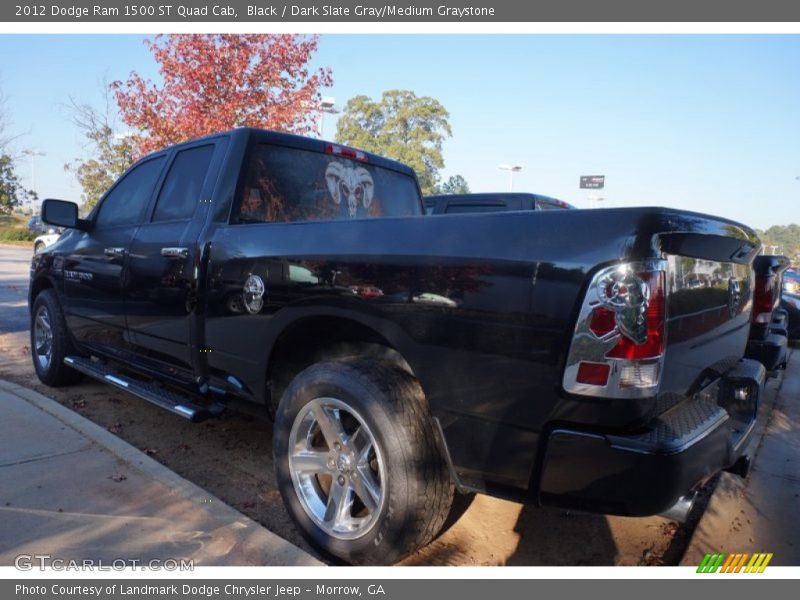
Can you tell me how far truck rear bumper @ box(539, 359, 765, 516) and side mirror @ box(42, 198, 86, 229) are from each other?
13.5 ft

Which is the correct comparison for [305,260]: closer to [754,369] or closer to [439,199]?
[754,369]

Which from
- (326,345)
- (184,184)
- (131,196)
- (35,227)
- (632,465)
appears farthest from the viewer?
(35,227)

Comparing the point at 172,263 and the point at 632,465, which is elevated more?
the point at 172,263

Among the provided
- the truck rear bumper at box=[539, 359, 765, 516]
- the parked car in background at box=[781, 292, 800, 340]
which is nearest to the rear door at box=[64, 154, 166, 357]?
the truck rear bumper at box=[539, 359, 765, 516]

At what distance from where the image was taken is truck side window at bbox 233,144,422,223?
3453mm

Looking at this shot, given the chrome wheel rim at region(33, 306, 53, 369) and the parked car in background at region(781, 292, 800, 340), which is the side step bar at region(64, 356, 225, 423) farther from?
the parked car in background at region(781, 292, 800, 340)

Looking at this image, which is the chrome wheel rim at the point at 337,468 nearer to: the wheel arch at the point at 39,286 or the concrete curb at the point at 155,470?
the concrete curb at the point at 155,470

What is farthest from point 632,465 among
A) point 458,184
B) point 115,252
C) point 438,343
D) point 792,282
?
point 458,184

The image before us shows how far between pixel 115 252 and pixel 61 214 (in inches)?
31.3

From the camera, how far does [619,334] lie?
6.15 ft

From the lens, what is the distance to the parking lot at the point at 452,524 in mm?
2811

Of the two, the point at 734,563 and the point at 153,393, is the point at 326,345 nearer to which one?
the point at 153,393

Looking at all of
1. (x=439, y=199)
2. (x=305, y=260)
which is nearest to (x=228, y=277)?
(x=305, y=260)

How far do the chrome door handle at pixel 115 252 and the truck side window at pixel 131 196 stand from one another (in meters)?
0.22
